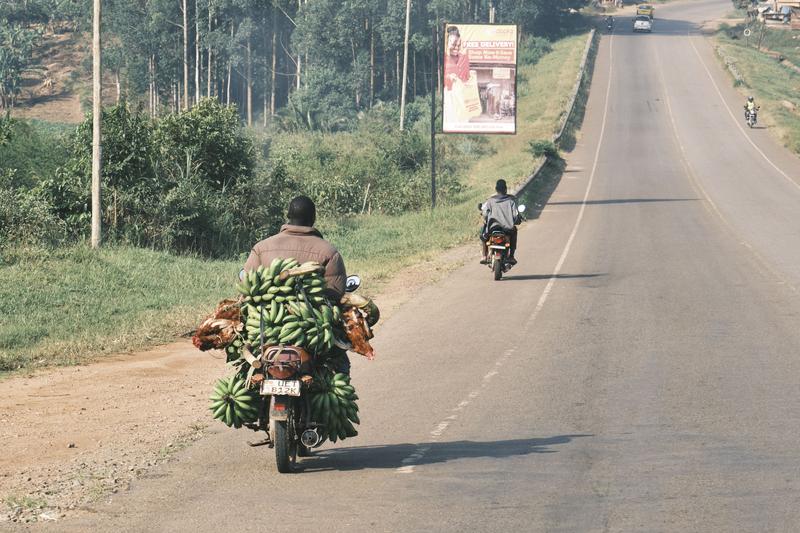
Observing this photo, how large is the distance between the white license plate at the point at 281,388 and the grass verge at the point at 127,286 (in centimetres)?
679

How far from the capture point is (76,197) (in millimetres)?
27500

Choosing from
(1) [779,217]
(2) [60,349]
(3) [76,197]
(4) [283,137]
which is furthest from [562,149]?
(2) [60,349]

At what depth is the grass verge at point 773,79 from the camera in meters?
65.1

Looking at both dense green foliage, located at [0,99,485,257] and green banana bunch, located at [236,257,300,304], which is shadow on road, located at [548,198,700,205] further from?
green banana bunch, located at [236,257,300,304]

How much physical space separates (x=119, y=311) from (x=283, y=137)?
54.6m

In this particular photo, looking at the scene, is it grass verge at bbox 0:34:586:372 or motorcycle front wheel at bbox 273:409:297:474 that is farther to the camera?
grass verge at bbox 0:34:586:372

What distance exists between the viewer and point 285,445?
7.91 metres

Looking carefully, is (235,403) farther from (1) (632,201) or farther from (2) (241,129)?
(2) (241,129)

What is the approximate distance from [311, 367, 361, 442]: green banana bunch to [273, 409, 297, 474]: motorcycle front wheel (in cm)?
21

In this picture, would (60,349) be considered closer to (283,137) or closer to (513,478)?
(513,478)

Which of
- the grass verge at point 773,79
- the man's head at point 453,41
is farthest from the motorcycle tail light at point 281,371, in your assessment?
the grass verge at point 773,79

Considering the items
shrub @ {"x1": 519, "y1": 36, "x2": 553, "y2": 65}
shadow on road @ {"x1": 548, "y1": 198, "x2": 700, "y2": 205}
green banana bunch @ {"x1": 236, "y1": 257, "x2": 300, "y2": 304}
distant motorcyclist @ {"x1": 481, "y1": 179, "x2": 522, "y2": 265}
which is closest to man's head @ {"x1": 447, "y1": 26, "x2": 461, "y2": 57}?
shadow on road @ {"x1": 548, "y1": 198, "x2": 700, "y2": 205}

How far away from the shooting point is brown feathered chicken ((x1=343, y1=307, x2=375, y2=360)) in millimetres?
8117

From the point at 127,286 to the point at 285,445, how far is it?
12.6 meters
